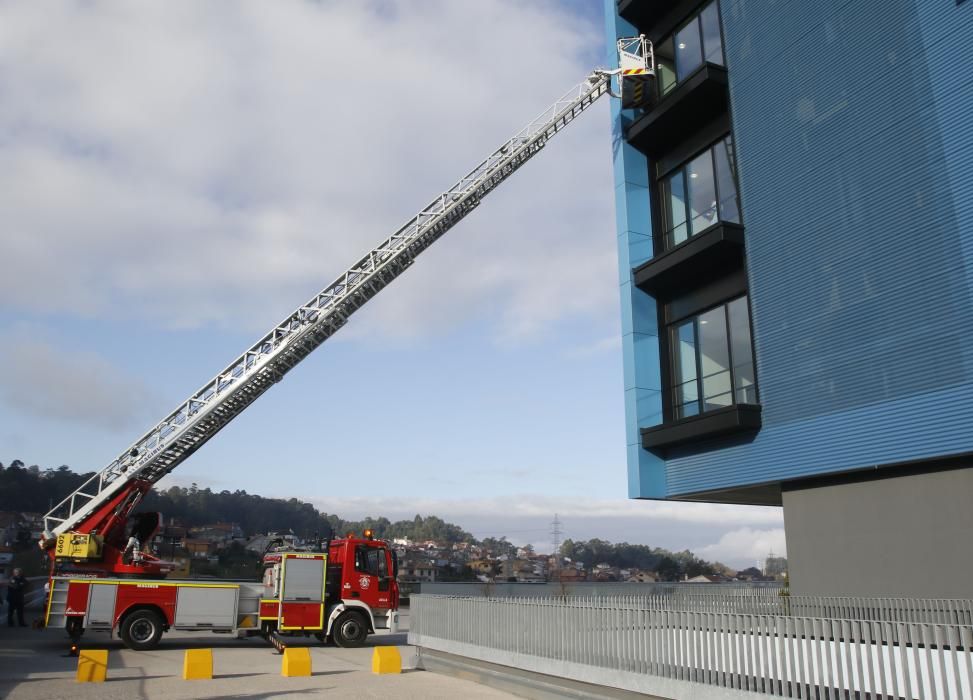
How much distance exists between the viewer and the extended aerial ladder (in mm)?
20953

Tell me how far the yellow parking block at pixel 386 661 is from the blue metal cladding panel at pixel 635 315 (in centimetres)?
845

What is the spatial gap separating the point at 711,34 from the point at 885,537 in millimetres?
15247

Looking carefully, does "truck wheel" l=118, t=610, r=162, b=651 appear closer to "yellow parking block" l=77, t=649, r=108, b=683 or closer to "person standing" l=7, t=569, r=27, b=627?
"yellow parking block" l=77, t=649, r=108, b=683

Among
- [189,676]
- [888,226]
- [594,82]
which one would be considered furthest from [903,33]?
[189,676]

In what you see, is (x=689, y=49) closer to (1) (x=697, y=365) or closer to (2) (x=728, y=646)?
(1) (x=697, y=365)

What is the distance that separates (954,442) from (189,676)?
15.7 m

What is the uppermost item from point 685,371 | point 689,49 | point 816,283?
point 689,49

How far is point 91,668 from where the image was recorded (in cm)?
1427

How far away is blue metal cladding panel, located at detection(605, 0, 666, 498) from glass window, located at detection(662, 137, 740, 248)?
0.76 m

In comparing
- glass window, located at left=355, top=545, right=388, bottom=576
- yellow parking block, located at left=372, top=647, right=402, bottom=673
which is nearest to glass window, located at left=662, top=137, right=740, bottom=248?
glass window, located at left=355, top=545, right=388, bottom=576

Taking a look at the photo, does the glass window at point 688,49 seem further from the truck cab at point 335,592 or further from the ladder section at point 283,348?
the truck cab at point 335,592

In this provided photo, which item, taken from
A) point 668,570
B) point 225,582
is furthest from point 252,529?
point 225,582

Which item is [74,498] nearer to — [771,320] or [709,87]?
[771,320]

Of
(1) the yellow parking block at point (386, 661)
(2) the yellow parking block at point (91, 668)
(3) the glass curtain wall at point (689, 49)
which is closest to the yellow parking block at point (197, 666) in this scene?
(2) the yellow parking block at point (91, 668)
